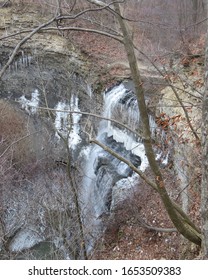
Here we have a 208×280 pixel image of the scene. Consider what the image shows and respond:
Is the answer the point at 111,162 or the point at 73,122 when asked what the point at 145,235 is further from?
the point at 73,122

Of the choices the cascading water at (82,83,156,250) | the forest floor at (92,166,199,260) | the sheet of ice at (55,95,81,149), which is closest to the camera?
the forest floor at (92,166,199,260)

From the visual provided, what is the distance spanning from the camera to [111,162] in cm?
1280

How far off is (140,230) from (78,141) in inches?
279

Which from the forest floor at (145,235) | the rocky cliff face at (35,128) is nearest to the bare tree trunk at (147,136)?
the forest floor at (145,235)

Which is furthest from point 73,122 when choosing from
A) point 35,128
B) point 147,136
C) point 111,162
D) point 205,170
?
point 205,170

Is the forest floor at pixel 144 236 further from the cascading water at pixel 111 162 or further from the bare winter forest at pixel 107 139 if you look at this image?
the cascading water at pixel 111 162

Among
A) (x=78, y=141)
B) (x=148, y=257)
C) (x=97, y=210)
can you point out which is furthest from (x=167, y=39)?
(x=148, y=257)

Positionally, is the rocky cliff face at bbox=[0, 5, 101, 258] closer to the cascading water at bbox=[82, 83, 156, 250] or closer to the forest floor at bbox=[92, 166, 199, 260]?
the cascading water at bbox=[82, 83, 156, 250]

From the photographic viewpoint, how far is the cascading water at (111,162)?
11.2 m

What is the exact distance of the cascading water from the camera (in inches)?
440

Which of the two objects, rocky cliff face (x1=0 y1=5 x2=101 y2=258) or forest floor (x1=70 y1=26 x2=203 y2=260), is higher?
rocky cliff face (x1=0 y1=5 x2=101 y2=258)

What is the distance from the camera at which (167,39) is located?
17969mm

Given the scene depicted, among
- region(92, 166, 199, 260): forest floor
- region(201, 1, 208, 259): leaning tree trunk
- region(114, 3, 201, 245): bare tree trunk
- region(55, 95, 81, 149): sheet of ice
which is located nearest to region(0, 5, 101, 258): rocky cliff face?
region(55, 95, 81, 149): sheet of ice

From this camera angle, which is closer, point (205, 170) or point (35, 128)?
point (205, 170)
